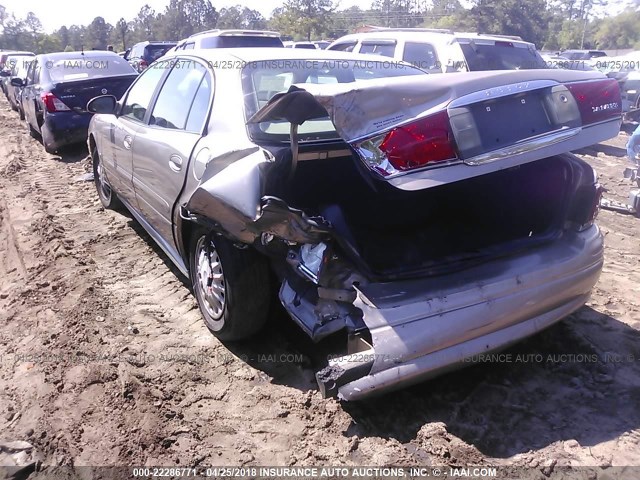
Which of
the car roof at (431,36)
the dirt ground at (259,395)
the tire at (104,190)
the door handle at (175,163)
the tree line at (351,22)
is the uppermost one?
the tree line at (351,22)

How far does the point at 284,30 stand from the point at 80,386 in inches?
1782

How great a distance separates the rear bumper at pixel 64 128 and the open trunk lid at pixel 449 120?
7.74m

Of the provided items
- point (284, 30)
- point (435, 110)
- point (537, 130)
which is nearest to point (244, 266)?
point (435, 110)

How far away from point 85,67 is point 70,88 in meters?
1.05

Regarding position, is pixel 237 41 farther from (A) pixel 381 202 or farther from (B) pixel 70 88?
(A) pixel 381 202

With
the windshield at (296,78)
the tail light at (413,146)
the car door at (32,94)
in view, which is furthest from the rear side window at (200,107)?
the car door at (32,94)

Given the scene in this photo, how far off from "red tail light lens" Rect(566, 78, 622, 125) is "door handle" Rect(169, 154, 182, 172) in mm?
2307

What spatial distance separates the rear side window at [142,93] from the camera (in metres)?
4.65

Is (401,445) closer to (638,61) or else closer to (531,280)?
(531,280)

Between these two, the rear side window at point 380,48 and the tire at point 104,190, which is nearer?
the tire at point 104,190

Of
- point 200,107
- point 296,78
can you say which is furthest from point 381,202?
point 200,107

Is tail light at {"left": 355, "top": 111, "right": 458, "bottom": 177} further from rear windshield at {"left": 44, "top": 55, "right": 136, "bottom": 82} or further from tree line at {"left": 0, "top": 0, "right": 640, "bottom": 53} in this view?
tree line at {"left": 0, "top": 0, "right": 640, "bottom": 53}

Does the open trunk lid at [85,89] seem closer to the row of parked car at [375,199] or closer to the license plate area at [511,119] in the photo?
the row of parked car at [375,199]

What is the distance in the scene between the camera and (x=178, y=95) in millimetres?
4152
